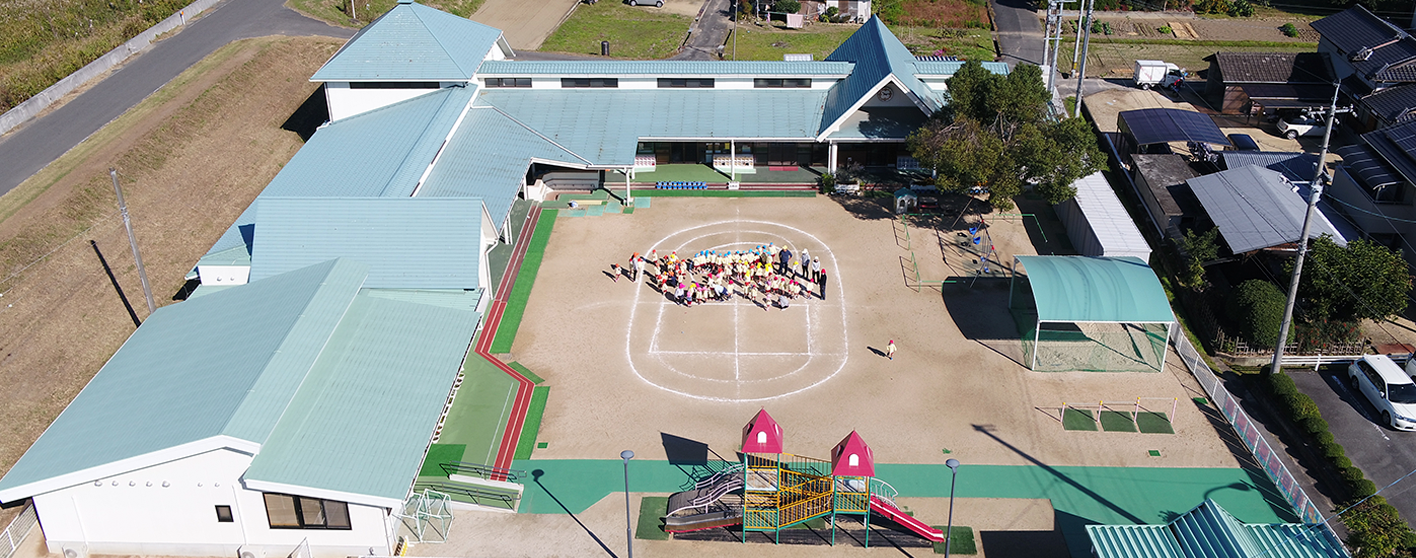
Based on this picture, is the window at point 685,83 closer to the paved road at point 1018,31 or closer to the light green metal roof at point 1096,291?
the light green metal roof at point 1096,291

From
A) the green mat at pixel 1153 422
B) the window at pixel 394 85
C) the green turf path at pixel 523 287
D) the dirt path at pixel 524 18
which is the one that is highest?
the window at pixel 394 85

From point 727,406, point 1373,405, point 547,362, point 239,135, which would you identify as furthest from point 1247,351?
point 239,135

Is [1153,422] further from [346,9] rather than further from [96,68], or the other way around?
[346,9]

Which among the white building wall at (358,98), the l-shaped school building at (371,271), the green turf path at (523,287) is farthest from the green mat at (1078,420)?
the white building wall at (358,98)

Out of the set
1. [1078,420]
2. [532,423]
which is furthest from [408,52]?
[1078,420]

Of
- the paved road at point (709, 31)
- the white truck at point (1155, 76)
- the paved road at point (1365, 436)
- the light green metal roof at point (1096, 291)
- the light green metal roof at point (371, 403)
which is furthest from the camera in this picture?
the paved road at point (709, 31)

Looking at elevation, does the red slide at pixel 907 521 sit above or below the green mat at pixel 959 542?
above

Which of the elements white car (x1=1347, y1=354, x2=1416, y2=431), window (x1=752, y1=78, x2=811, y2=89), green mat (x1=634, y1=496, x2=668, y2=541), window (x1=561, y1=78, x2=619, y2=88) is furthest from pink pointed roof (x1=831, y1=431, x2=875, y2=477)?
window (x1=561, y1=78, x2=619, y2=88)
